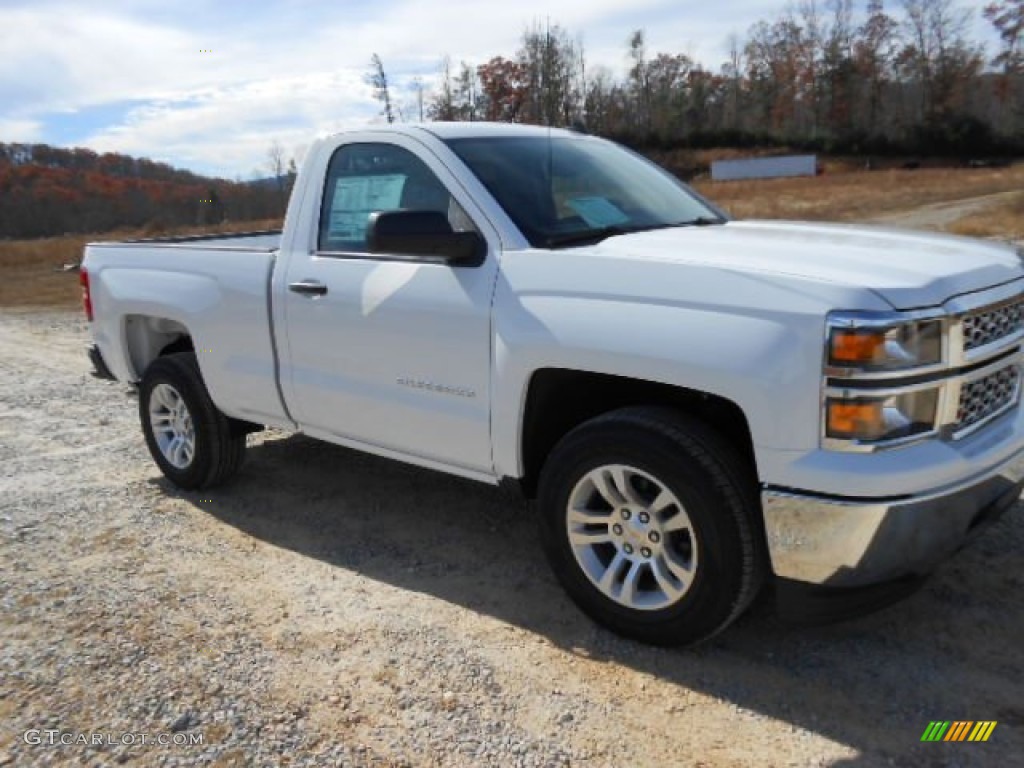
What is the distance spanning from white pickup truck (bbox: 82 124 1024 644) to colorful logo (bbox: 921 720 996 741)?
1.34 ft

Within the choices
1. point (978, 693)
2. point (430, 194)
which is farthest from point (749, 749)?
point (430, 194)

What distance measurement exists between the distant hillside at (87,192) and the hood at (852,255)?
5201 centimetres

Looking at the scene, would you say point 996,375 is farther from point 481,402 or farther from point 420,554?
point 420,554

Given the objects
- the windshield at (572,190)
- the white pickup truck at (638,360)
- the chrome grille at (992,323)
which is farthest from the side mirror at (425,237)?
the chrome grille at (992,323)

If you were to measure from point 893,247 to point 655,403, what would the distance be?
101cm

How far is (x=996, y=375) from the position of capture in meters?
3.01

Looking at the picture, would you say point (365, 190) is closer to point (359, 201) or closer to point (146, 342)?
point (359, 201)

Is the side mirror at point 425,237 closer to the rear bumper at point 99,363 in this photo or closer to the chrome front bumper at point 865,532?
the chrome front bumper at point 865,532

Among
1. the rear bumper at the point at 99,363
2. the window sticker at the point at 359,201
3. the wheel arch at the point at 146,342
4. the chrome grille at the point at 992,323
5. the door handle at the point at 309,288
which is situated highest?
the window sticker at the point at 359,201

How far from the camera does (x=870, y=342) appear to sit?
2.57 meters

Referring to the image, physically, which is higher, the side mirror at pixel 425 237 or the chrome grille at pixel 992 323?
the side mirror at pixel 425 237

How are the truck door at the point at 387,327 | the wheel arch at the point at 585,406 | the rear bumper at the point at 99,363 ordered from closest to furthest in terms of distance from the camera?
the wheel arch at the point at 585,406, the truck door at the point at 387,327, the rear bumper at the point at 99,363

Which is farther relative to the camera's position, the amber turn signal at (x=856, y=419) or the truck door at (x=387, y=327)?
the truck door at (x=387, y=327)

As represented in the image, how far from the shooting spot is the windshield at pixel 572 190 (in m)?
3.60
